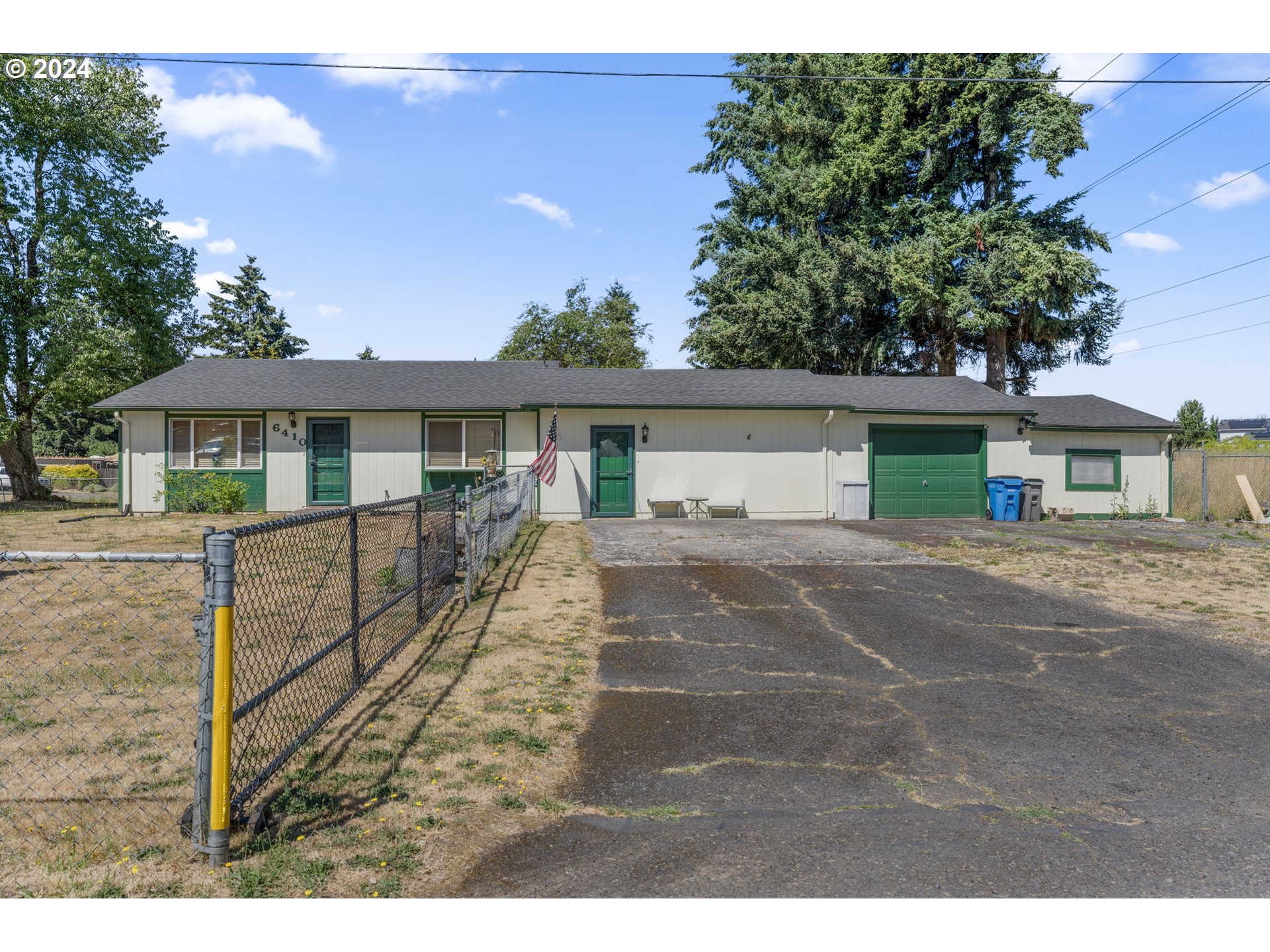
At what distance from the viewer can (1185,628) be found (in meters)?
7.52

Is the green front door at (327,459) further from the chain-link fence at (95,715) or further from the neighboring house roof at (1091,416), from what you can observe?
the neighboring house roof at (1091,416)

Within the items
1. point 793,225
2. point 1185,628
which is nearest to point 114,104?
point 793,225

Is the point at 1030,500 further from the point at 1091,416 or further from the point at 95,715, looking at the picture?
the point at 95,715

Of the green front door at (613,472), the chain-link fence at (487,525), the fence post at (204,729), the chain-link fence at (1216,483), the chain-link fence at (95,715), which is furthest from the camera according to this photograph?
the chain-link fence at (1216,483)

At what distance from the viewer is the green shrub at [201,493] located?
17.7 metres

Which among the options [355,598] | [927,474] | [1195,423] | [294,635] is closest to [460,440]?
[927,474]

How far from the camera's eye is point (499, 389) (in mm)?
19625

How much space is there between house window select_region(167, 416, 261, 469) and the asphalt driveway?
1402cm

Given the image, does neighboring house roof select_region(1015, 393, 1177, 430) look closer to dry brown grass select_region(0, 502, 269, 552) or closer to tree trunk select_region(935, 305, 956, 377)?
tree trunk select_region(935, 305, 956, 377)

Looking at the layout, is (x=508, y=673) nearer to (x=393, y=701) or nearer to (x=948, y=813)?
(x=393, y=701)

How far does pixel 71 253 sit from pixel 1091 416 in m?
29.9

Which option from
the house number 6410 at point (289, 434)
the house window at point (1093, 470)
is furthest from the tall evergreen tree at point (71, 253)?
the house window at point (1093, 470)

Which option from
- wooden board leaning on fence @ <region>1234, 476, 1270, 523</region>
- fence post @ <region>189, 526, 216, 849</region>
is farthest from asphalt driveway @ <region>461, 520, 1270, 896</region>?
wooden board leaning on fence @ <region>1234, 476, 1270, 523</region>

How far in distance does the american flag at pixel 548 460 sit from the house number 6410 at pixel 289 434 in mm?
6095
